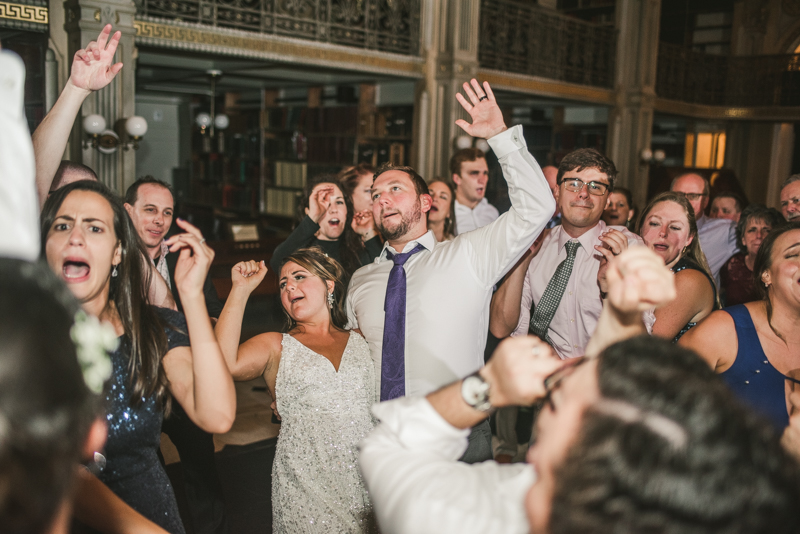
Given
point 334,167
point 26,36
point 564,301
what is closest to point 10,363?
point 564,301

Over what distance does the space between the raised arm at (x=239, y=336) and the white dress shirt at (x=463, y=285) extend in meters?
0.40

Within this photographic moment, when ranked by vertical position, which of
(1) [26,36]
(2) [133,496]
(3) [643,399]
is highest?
(1) [26,36]

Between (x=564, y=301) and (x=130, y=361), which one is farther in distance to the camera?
(x=564, y=301)

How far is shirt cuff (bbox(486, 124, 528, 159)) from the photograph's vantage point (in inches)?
75.2

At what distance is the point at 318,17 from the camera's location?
6.53 m

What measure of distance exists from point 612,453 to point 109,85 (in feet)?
18.8

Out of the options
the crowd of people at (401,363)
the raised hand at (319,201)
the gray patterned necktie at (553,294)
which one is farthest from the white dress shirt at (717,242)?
the raised hand at (319,201)

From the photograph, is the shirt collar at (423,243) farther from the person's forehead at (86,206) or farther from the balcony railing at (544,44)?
the balcony railing at (544,44)

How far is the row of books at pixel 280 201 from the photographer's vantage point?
9.34m

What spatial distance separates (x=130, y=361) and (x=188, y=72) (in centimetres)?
849

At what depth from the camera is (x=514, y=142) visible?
1923mm

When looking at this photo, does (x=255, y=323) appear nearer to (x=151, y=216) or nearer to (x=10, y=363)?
(x=151, y=216)

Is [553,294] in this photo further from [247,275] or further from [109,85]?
[109,85]

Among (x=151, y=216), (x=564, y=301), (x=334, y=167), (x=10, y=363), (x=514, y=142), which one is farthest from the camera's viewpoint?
(x=334, y=167)
